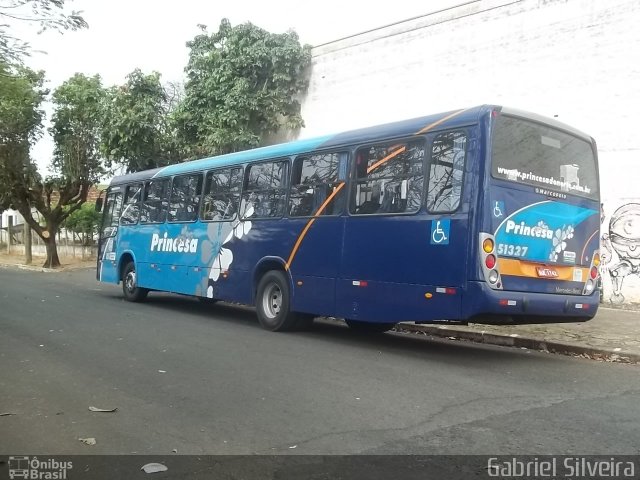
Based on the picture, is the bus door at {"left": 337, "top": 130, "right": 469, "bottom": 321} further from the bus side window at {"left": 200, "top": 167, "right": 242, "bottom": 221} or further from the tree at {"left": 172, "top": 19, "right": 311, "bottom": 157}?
the tree at {"left": 172, "top": 19, "right": 311, "bottom": 157}

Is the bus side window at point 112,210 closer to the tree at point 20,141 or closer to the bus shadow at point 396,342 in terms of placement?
the bus shadow at point 396,342

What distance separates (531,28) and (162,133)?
12.3 meters

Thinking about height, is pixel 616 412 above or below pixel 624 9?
below

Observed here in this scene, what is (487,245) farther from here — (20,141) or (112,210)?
(20,141)

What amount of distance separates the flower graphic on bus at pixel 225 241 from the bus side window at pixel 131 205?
346 cm

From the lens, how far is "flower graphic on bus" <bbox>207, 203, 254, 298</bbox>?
35.5ft

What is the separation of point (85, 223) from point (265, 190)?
76.2ft

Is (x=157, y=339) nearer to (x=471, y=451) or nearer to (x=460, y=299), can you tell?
(x=460, y=299)

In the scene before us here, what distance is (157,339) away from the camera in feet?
29.7

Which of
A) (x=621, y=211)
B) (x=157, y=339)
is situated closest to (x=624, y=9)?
(x=621, y=211)

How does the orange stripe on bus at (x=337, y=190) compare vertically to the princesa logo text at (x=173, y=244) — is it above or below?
above

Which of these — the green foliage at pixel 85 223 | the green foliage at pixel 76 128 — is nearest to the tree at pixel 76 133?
the green foliage at pixel 76 128

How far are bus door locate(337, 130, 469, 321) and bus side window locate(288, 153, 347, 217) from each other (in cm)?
40

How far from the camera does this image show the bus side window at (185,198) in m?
12.2
